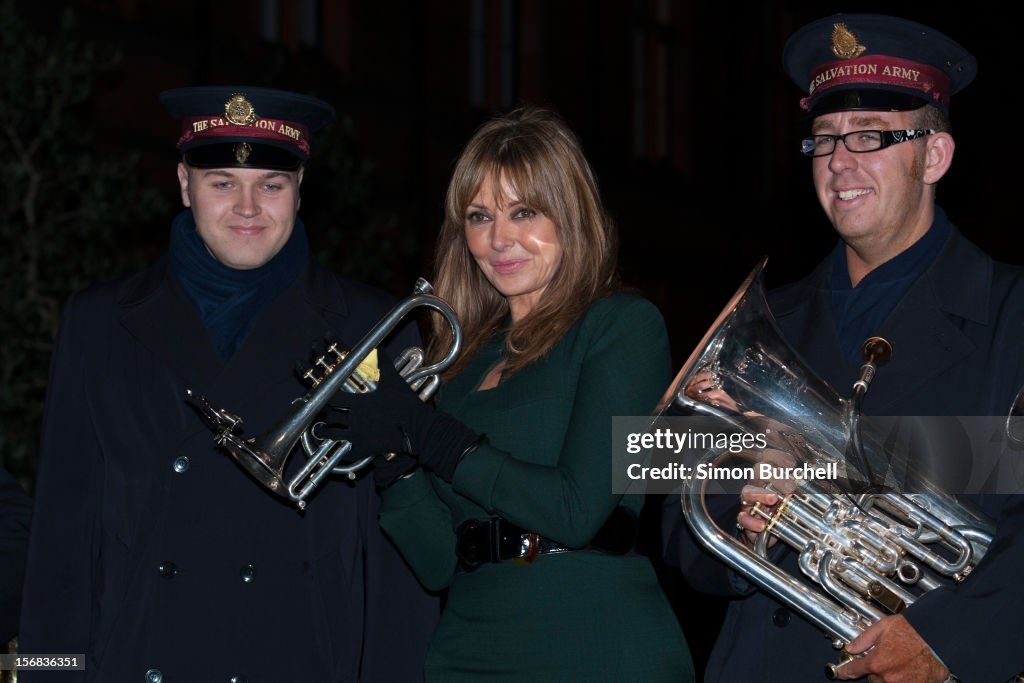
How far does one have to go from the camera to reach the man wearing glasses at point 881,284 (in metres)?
3.63

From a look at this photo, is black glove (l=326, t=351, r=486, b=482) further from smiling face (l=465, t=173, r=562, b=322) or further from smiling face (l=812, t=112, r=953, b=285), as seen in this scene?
smiling face (l=812, t=112, r=953, b=285)

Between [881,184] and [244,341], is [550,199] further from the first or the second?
[244,341]

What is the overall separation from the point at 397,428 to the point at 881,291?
1401 mm

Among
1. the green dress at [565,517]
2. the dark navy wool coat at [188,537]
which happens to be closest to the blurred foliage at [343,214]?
the dark navy wool coat at [188,537]

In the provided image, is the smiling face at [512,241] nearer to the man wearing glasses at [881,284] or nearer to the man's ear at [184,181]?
the man wearing glasses at [881,284]

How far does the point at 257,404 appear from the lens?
4.06 meters

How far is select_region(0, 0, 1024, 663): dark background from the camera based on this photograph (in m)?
7.02

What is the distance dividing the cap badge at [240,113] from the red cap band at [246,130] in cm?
1

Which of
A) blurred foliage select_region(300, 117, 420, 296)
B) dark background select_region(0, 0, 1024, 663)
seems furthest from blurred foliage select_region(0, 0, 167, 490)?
blurred foliage select_region(300, 117, 420, 296)

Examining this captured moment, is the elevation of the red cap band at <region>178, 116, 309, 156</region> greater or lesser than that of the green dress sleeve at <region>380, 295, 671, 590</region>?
greater

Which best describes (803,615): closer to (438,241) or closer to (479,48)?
(438,241)

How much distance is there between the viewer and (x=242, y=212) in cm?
417

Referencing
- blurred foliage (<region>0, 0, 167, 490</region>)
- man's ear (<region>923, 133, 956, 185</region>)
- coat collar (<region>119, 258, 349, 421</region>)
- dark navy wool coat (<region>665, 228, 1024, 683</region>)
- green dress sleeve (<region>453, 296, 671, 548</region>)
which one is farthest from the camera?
blurred foliage (<region>0, 0, 167, 490</region>)

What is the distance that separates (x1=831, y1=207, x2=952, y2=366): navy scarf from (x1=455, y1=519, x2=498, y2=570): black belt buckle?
110cm
